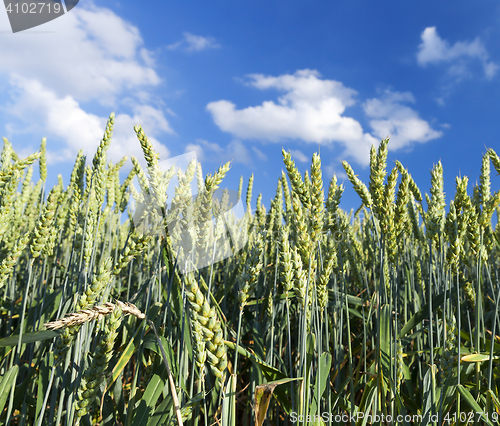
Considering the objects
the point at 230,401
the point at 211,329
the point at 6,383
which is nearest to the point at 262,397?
the point at 230,401

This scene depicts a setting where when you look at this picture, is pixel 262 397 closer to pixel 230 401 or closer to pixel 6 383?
pixel 230 401

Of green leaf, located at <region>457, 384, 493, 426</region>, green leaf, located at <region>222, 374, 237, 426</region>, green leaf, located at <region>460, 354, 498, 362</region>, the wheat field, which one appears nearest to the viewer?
green leaf, located at <region>222, 374, 237, 426</region>

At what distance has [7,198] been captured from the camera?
5.07 feet

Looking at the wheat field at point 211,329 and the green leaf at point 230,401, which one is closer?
the green leaf at point 230,401

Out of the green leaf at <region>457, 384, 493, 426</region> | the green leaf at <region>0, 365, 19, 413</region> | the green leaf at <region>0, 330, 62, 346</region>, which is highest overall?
the green leaf at <region>0, 330, 62, 346</region>

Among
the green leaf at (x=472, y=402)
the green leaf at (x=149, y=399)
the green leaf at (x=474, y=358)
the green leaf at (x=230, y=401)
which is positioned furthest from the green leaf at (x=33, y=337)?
the green leaf at (x=474, y=358)

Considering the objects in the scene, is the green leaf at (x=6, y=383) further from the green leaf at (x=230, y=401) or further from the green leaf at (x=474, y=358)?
the green leaf at (x=474, y=358)

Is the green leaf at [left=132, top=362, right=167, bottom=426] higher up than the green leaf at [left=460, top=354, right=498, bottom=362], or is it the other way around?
the green leaf at [left=460, top=354, right=498, bottom=362]

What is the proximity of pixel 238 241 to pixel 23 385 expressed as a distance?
188 centimetres

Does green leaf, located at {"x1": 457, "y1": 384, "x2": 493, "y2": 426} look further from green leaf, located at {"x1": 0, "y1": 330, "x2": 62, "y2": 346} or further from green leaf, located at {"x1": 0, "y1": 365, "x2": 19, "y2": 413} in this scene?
green leaf, located at {"x1": 0, "y1": 365, "x2": 19, "y2": 413}

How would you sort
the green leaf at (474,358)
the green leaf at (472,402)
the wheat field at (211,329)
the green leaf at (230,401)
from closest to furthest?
the green leaf at (230,401) → the wheat field at (211,329) → the green leaf at (472,402) → the green leaf at (474,358)

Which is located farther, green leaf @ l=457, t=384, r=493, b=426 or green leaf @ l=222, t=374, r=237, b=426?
green leaf @ l=457, t=384, r=493, b=426

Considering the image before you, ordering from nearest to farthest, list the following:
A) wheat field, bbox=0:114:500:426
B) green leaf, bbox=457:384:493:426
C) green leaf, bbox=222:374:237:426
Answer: green leaf, bbox=222:374:237:426 → wheat field, bbox=0:114:500:426 → green leaf, bbox=457:384:493:426

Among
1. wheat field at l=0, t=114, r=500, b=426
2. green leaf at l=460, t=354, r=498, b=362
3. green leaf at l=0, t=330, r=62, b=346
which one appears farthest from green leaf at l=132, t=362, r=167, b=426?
green leaf at l=460, t=354, r=498, b=362
